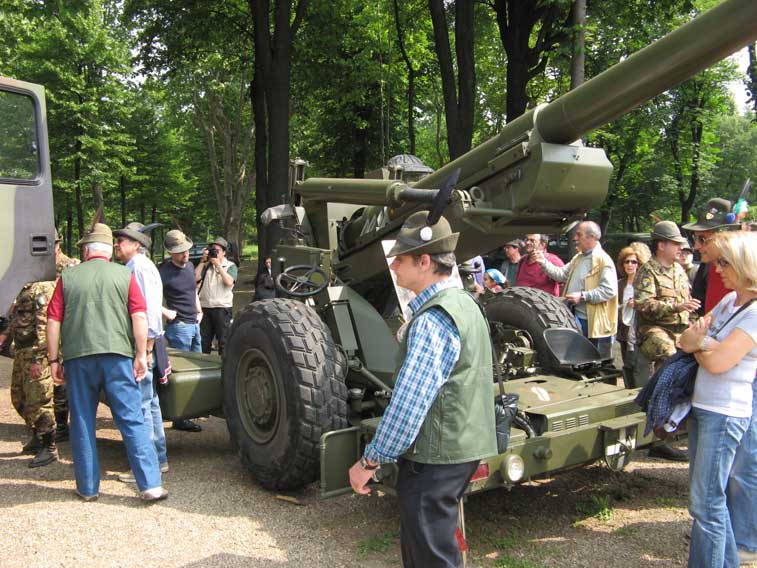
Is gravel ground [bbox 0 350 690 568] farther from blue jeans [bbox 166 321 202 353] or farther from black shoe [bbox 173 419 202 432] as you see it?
blue jeans [bbox 166 321 202 353]

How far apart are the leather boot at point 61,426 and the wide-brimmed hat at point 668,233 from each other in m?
5.27

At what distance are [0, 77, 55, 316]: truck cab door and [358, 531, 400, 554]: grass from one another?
3719mm

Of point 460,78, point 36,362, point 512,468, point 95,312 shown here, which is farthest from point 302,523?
point 460,78

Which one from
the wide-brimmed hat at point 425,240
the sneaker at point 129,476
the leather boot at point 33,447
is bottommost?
the sneaker at point 129,476

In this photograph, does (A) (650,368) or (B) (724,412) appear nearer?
(B) (724,412)

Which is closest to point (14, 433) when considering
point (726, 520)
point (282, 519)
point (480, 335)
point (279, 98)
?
point (282, 519)

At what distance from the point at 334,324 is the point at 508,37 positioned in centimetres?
1030

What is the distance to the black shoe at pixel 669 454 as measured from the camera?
5523mm

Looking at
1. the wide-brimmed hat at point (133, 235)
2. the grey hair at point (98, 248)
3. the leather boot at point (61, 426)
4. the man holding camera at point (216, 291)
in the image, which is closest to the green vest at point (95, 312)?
the grey hair at point (98, 248)

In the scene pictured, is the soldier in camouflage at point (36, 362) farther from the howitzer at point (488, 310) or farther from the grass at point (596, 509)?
the grass at point (596, 509)

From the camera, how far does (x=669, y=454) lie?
555 centimetres

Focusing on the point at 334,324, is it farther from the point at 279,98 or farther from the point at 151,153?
the point at 151,153

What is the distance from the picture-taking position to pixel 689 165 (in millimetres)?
25734

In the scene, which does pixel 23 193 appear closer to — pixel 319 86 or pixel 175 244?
pixel 175 244
